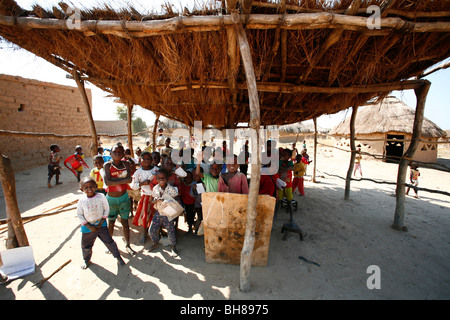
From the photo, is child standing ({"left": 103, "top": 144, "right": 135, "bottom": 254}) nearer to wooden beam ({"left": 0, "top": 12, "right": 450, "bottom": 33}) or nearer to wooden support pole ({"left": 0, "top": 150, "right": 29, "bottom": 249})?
wooden support pole ({"left": 0, "top": 150, "right": 29, "bottom": 249})

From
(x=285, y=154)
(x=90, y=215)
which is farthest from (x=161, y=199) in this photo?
(x=285, y=154)

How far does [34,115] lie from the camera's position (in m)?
8.43

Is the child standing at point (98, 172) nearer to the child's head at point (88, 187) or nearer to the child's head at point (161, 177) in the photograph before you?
the child's head at point (88, 187)

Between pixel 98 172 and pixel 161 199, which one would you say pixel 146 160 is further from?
pixel 98 172

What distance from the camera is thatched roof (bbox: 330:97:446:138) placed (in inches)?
472

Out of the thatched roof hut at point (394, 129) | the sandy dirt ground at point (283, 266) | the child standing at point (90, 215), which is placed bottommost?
the sandy dirt ground at point (283, 266)

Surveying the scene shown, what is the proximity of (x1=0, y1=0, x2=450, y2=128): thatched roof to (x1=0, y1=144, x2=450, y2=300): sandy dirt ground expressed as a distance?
9.12 feet

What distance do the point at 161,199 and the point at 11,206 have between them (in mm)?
1860

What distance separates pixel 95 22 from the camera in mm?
2369

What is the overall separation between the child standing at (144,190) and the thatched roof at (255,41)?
162 centimetres

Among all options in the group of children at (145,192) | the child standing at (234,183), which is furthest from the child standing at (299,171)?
the child standing at (234,183)

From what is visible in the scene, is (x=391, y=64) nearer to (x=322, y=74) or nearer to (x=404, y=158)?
(x=322, y=74)

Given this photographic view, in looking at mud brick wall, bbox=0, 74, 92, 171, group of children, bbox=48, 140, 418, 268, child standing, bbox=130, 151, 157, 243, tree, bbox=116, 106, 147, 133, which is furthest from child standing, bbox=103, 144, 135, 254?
tree, bbox=116, 106, 147, 133

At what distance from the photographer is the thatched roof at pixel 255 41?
2.16 meters
